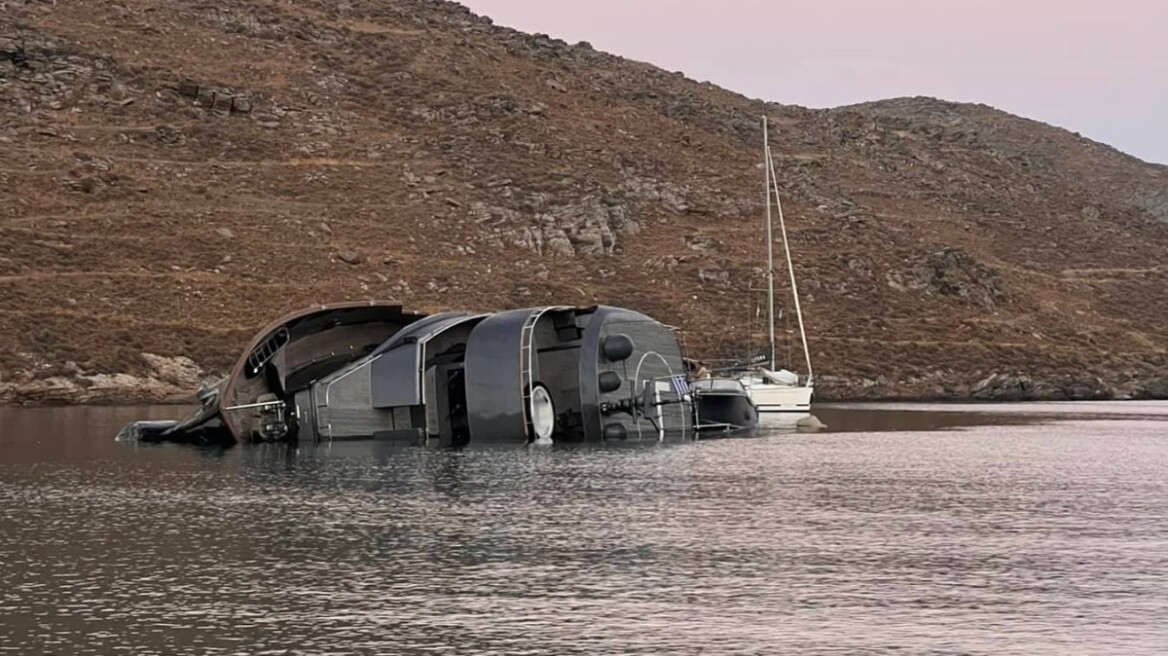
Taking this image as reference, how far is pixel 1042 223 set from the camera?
164125 millimetres

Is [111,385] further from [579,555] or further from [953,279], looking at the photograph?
[953,279]

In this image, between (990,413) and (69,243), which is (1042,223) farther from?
(69,243)

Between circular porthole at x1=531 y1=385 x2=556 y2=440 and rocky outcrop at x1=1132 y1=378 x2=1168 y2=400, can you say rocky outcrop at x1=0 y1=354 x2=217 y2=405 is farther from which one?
rocky outcrop at x1=1132 y1=378 x2=1168 y2=400

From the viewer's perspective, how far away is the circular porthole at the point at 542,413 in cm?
5962

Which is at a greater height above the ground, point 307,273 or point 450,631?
point 307,273

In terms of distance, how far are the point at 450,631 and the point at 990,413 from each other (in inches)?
2914

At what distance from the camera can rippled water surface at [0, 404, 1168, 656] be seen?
2178cm

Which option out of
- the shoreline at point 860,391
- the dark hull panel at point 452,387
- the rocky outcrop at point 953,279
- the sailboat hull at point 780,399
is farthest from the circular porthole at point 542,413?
the rocky outcrop at point 953,279

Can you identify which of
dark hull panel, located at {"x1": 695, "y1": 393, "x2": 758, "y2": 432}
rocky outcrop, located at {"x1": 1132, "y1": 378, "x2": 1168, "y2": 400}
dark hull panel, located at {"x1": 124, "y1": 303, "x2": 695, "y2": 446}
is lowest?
rocky outcrop, located at {"x1": 1132, "y1": 378, "x2": 1168, "y2": 400}

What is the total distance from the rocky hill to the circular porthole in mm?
38176

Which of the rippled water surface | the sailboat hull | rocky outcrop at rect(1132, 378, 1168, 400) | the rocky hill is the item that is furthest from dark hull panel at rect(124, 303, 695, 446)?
rocky outcrop at rect(1132, 378, 1168, 400)

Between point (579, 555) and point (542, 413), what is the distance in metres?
30.9

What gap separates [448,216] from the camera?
411 feet

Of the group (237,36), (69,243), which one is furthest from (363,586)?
(237,36)
